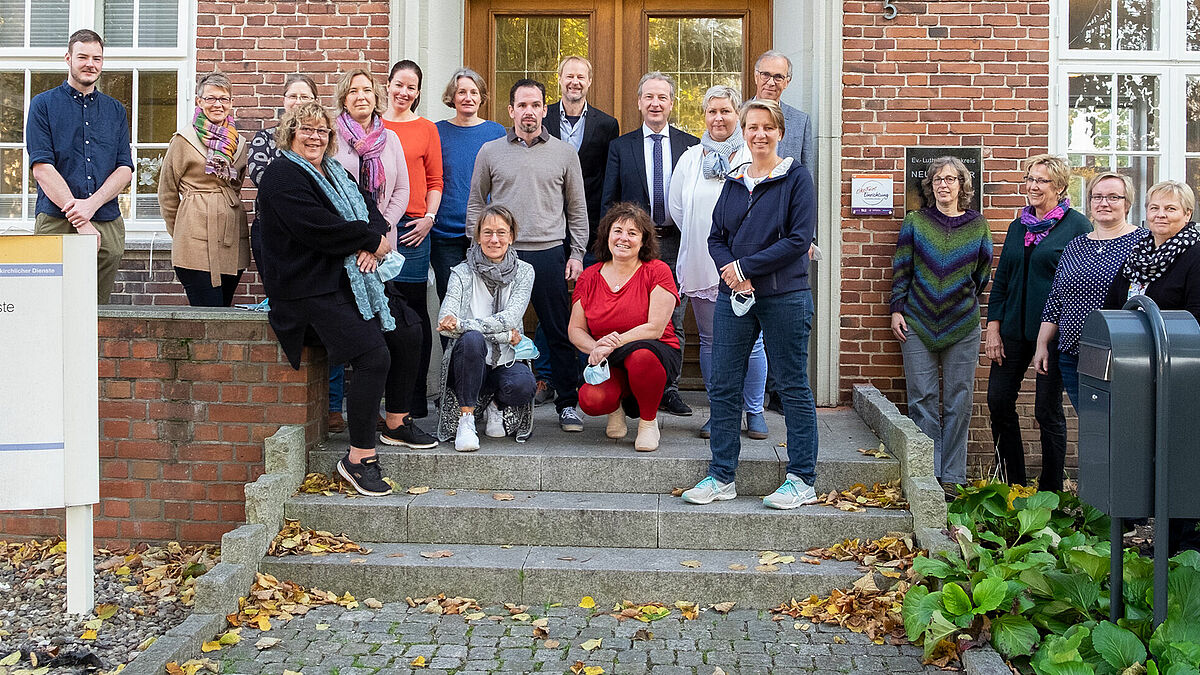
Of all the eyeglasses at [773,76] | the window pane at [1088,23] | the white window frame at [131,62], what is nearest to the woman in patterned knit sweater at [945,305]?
the eyeglasses at [773,76]

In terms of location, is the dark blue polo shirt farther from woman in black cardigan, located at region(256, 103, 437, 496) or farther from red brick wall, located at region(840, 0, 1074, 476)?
red brick wall, located at region(840, 0, 1074, 476)

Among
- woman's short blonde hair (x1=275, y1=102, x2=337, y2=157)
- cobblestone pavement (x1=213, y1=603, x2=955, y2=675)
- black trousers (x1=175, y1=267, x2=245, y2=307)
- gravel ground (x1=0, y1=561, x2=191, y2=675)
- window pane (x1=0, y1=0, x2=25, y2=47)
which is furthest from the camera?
window pane (x1=0, y1=0, x2=25, y2=47)

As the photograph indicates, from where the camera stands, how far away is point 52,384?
4.48 meters

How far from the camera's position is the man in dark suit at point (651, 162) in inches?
249

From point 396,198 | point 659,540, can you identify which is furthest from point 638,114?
point 659,540

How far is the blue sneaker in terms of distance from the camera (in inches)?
230

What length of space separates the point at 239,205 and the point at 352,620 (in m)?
2.79

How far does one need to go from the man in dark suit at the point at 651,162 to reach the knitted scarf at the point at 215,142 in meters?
2.18

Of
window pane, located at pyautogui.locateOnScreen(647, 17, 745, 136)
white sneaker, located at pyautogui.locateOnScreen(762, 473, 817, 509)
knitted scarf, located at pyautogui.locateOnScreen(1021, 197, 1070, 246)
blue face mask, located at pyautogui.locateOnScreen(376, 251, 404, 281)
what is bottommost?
white sneaker, located at pyautogui.locateOnScreen(762, 473, 817, 509)

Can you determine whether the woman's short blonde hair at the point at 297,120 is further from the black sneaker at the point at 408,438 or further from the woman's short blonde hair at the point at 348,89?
the black sneaker at the point at 408,438

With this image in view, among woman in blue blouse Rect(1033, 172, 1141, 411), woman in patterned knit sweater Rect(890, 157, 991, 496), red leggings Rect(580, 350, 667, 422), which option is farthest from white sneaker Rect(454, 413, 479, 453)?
woman in blue blouse Rect(1033, 172, 1141, 411)

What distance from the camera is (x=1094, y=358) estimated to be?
386cm

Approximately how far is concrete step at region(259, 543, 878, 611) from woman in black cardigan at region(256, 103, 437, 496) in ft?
1.88

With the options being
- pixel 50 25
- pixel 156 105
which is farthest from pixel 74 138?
pixel 50 25
